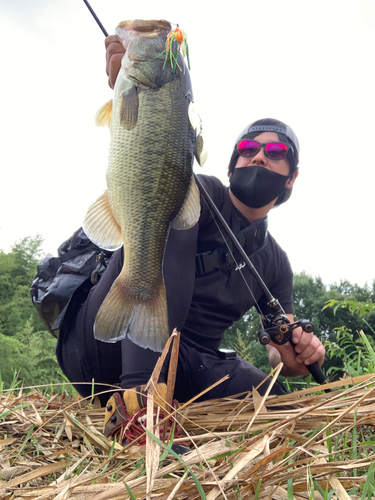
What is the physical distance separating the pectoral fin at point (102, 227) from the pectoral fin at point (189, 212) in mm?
264

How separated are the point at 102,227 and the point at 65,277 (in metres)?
0.74

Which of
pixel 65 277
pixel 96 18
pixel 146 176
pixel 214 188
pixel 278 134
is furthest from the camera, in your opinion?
pixel 278 134

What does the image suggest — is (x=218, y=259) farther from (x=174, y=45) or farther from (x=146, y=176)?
(x=174, y=45)

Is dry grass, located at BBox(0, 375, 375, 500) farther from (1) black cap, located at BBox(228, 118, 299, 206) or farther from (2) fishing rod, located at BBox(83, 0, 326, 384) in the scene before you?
(1) black cap, located at BBox(228, 118, 299, 206)

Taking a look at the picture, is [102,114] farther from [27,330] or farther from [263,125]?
[27,330]

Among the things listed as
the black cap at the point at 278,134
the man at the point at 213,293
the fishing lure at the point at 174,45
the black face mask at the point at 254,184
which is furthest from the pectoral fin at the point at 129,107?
the black cap at the point at 278,134

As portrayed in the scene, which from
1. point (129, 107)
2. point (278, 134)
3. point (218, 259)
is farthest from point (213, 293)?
point (129, 107)

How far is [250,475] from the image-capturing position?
3.48 feet

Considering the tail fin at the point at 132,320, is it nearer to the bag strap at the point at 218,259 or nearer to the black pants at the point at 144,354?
the black pants at the point at 144,354

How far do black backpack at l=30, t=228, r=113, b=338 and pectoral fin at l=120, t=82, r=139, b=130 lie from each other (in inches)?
38.5

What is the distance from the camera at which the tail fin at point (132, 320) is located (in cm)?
170

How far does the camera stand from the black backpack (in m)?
2.38

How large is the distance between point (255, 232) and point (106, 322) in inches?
60.7

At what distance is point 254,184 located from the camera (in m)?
3.07
